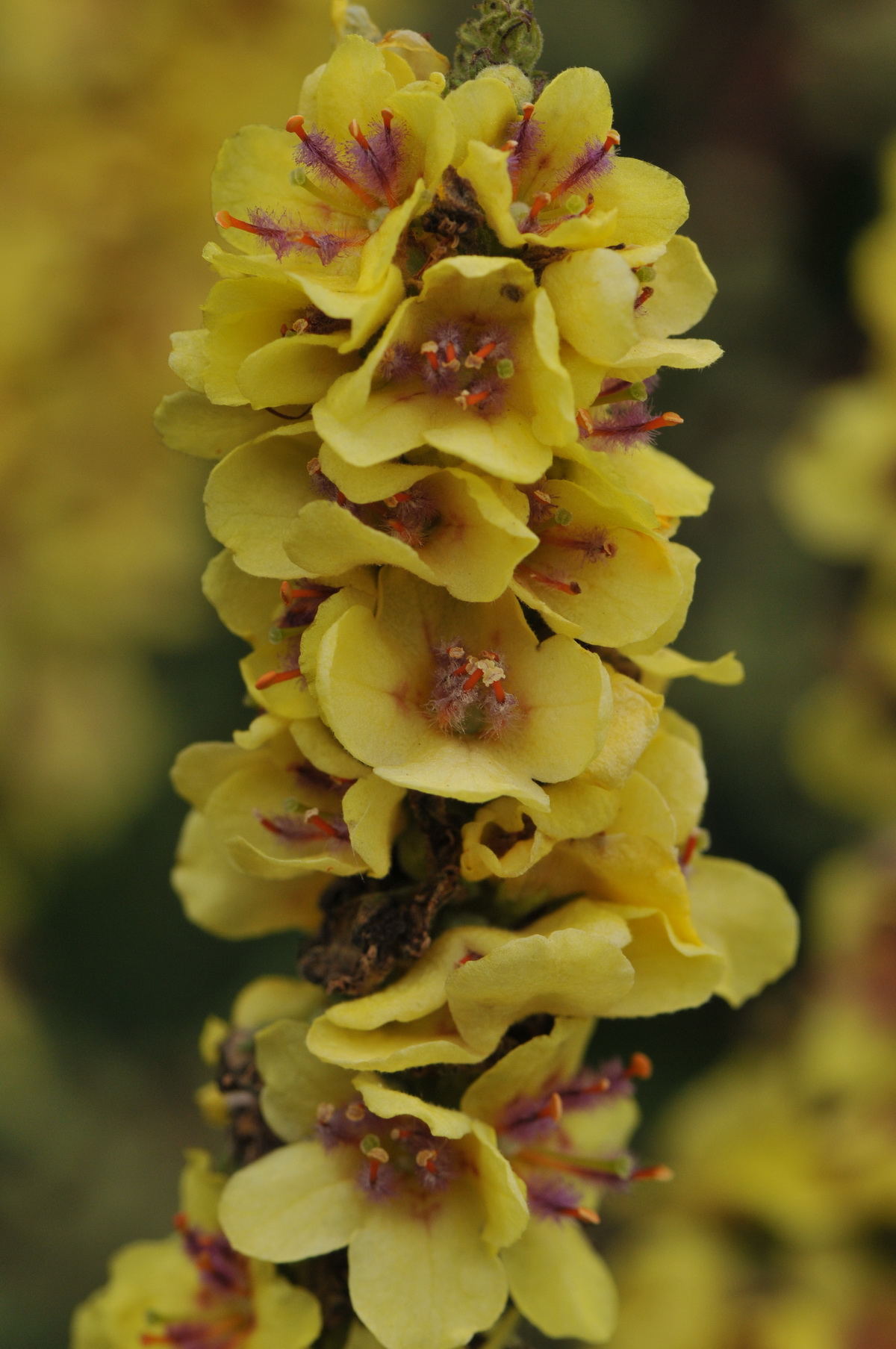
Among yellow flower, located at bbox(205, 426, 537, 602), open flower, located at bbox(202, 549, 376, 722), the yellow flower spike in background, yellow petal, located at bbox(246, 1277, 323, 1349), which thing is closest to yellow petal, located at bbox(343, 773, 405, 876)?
open flower, located at bbox(202, 549, 376, 722)

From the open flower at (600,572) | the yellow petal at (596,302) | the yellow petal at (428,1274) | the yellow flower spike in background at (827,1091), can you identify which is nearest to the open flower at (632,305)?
the yellow petal at (596,302)

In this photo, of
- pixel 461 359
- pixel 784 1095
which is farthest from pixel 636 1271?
pixel 461 359

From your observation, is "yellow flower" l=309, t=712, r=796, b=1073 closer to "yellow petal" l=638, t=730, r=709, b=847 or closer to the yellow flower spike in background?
"yellow petal" l=638, t=730, r=709, b=847

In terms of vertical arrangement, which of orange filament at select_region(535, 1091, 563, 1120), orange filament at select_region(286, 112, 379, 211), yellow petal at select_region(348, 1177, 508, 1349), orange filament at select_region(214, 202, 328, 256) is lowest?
yellow petal at select_region(348, 1177, 508, 1349)

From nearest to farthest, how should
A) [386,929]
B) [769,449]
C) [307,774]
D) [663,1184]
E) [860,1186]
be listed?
[386,929] → [307,774] → [860,1186] → [663,1184] → [769,449]

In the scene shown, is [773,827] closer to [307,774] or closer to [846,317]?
[846,317]

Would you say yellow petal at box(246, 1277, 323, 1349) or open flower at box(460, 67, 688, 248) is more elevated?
open flower at box(460, 67, 688, 248)
